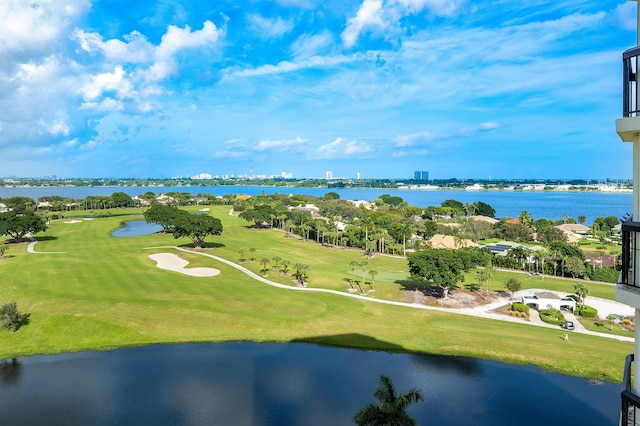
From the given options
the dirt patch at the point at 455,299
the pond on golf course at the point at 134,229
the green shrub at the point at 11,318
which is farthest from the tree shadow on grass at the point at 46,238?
the dirt patch at the point at 455,299

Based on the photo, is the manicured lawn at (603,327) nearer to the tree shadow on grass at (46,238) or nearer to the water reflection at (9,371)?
the water reflection at (9,371)

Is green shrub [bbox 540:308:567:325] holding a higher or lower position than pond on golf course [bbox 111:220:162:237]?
lower

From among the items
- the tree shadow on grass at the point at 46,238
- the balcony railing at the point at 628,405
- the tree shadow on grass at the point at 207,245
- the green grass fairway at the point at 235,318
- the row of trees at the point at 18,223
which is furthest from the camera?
the tree shadow on grass at the point at 46,238

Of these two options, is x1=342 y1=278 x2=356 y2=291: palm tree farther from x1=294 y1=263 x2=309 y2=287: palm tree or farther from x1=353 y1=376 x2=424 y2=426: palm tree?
x1=353 y1=376 x2=424 y2=426: palm tree

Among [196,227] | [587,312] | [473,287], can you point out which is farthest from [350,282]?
[196,227]

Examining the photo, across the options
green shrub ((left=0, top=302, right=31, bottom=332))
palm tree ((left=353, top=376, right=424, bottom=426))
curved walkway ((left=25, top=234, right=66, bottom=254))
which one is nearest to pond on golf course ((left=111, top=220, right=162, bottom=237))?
curved walkway ((left=25, top=234, right=66, bottom=254))

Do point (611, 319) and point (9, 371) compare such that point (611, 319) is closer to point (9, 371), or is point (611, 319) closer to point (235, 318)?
point (235, 318)
